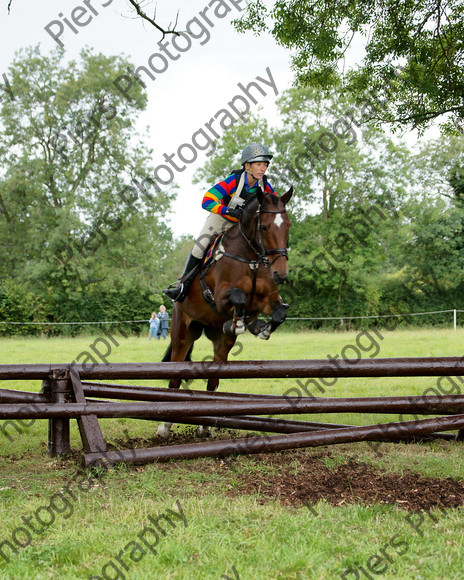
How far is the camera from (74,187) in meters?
25.8

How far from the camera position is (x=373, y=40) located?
7203 millimetres

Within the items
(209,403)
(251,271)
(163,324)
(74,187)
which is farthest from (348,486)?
(74,187)

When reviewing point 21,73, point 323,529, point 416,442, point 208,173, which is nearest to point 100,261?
point 208,173

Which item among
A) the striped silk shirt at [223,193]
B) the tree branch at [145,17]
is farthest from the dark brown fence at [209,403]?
the tree branch at [145,17]

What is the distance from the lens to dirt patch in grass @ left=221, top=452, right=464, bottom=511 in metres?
3.34

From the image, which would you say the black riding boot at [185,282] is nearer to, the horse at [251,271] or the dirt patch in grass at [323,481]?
the horse at [251,271]

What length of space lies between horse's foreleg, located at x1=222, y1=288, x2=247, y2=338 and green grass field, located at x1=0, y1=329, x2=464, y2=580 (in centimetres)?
108

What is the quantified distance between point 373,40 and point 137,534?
22.3ft

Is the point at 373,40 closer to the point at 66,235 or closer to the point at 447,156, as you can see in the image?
the point at 66,235

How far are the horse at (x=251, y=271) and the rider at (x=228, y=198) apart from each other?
20 centimetres

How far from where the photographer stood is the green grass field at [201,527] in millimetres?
2453

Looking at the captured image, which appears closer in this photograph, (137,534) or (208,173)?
(137,534)

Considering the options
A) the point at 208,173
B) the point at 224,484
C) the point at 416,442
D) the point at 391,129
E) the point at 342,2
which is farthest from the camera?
the point at 208,173

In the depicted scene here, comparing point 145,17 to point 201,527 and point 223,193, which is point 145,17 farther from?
point 201,527
